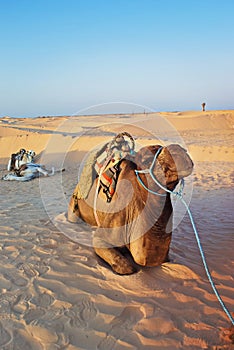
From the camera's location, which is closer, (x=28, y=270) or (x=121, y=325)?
(x=121, y=325)

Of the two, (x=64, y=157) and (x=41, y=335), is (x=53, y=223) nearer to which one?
(x=41, y=335)

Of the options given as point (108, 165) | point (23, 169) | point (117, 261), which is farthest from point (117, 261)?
point (23, 169)

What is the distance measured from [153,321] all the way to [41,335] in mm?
877

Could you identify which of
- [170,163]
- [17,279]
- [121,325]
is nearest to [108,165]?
[170,163]

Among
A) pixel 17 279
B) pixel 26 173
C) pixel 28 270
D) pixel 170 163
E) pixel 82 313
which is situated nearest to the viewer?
pixel 170 163

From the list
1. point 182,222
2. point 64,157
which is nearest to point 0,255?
point 182,222

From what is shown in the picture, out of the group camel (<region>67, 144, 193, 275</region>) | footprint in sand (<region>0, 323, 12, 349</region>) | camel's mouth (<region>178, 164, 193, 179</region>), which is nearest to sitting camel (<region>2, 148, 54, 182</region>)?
camel (<region>67, 144, 193, 275</region>)

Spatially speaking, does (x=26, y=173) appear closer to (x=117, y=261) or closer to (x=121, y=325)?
(x=117, y=261)

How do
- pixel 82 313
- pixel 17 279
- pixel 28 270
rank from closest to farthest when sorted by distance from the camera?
pixel 82 313, pixel 17 279, pixel 28 270

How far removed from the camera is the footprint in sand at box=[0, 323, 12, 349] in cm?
230

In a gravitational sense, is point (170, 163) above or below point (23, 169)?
above

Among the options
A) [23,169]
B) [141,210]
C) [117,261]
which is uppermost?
[141,210]

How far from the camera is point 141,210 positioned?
9.87 ft

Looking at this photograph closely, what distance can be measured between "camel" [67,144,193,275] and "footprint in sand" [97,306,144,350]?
0.49m
